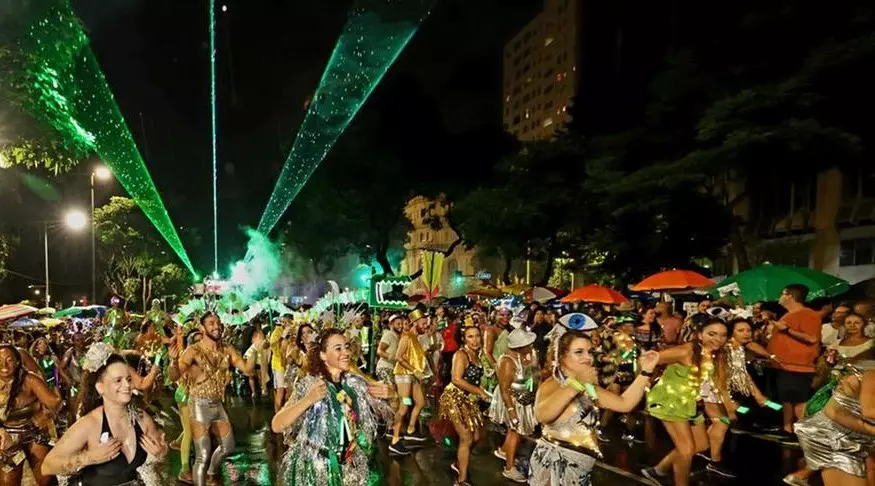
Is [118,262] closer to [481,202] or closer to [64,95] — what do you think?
[481,202]

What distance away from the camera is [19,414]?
233 inches

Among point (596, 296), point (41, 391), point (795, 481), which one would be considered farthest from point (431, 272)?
point (41, 391)

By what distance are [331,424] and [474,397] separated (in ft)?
11.9

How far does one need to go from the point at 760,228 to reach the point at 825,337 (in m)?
17.2

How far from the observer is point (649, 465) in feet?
29.4

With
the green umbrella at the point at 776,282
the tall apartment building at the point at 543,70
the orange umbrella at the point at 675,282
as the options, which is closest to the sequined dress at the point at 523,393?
the green umbrella at the point at 776,282

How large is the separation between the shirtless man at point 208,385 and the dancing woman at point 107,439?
124 inches

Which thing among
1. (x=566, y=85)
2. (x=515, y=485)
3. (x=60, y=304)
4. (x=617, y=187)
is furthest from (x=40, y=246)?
(x=566, y=85)

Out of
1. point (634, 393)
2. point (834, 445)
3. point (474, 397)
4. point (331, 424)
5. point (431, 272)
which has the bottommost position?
point (474, 397)

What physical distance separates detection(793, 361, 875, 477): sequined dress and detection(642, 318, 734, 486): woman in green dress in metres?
1.70

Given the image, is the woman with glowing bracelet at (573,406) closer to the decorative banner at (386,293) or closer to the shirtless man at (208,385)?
the shirtless man at (208,385)

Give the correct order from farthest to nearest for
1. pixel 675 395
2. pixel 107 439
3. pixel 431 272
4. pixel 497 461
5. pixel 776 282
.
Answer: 1. pixel 431 272
2. pixel 776 282
3. pixel 497 461
4. pixel 675 395
5. pixel 107 439

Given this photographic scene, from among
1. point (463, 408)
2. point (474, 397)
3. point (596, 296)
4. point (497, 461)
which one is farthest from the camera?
point (596, 296)

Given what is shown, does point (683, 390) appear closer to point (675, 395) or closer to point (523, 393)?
point (675, 395)
